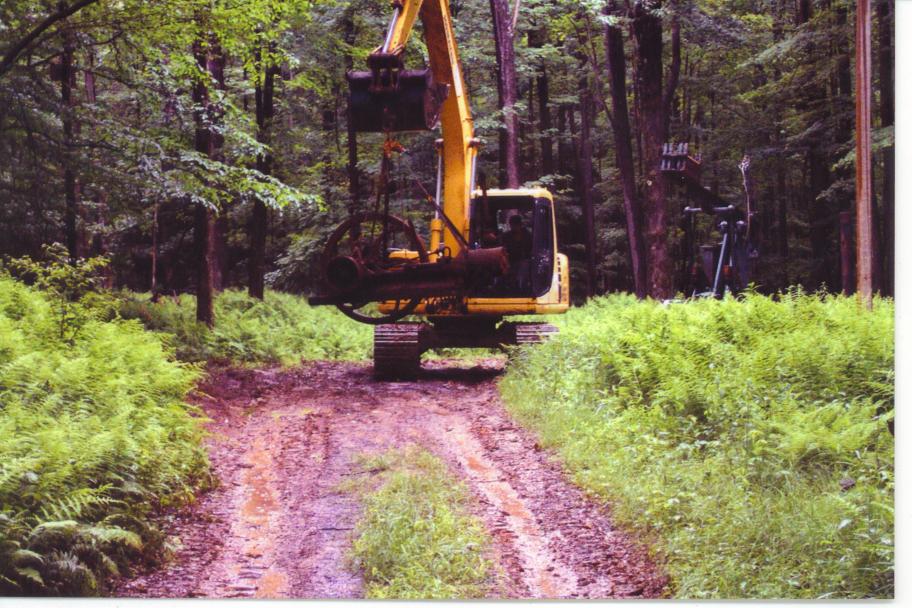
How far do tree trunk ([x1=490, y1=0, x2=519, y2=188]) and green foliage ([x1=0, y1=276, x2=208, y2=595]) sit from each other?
6.04 m

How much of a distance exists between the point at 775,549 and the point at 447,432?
352 centimetres

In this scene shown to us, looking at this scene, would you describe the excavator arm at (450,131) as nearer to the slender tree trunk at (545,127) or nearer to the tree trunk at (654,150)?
the slender tree trunk at (545,127)

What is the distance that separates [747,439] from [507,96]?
26.5ft

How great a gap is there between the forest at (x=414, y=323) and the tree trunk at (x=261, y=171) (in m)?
0.04

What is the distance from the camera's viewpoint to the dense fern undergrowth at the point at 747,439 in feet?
12.2

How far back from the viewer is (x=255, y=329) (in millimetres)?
9781

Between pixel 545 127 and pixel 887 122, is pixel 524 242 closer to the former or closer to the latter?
pixel 545 127

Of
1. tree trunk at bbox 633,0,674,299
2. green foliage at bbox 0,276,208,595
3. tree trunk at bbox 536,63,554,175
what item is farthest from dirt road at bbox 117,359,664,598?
tree trunk at bbox 536,63,554,175

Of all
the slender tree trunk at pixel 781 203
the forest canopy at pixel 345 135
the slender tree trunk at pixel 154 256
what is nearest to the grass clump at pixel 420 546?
the forest canopy at pixel 345 135

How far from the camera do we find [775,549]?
3.74 meters

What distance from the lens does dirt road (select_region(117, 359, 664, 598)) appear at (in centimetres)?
420

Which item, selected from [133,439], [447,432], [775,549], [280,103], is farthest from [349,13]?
[775,549]

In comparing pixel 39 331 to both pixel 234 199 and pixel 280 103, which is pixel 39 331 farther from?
pixel 280 103

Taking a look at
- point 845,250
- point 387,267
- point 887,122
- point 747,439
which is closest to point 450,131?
point 387,267
